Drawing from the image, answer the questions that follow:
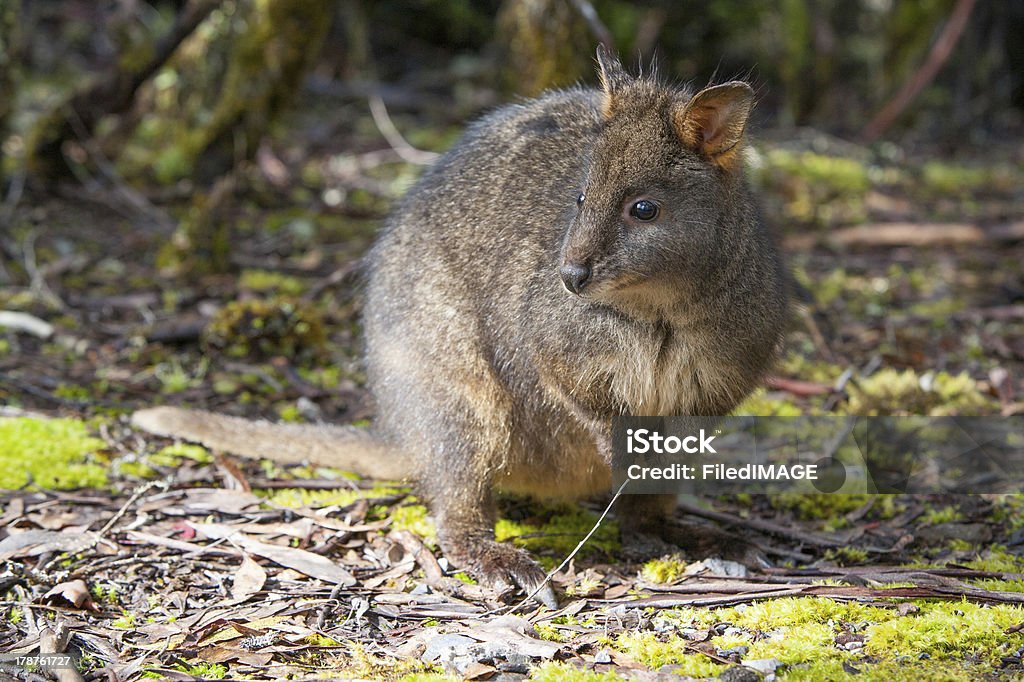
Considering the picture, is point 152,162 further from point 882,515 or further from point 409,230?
point 882,515

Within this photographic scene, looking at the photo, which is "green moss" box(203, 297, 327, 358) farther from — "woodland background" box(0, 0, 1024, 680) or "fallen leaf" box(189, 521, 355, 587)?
"fallen leaf" box(189, 521, 355, 587)

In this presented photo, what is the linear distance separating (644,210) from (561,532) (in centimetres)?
170

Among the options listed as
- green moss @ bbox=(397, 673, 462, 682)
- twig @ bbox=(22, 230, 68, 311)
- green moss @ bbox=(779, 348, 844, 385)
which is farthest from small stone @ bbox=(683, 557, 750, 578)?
twig @ bbox=(22, 230, 68, 311)

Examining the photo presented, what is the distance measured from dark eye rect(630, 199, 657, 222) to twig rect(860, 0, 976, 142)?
26.9 ft

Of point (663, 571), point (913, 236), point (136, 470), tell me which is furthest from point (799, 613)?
point (913, 236)

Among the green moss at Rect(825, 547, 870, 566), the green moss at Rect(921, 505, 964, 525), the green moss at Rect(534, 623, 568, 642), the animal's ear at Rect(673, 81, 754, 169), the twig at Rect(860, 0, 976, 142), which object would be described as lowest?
the green moss at Rect(534, 623, 568, 642)

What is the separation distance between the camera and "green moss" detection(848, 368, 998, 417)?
586 cm

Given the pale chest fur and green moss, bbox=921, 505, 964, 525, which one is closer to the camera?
the pale chest fur

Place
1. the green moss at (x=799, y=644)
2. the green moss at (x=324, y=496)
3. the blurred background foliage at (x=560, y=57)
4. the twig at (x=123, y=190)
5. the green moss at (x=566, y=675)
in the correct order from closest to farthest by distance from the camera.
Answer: the green moss at (x=566, y=675), the green moss at (x=799, y=644), the green moss at (x=324, y=496), the twig at (x=123, y=190), the blurred background foliage at (x=560, y=57)

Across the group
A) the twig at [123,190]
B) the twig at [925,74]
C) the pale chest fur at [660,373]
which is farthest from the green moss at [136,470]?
the twig at [925,74]

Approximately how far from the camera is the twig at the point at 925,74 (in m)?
11.1

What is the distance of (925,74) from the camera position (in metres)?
11.4

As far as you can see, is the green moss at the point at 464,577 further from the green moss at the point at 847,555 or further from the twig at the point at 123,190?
the twig at the point at 123,190

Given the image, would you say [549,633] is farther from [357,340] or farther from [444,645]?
[357,340]
